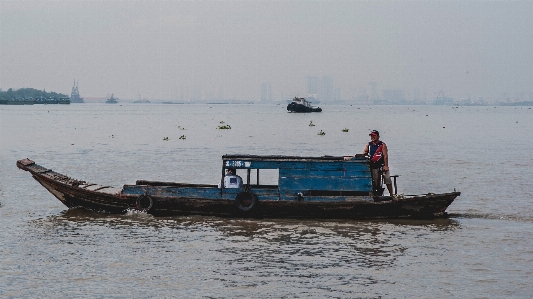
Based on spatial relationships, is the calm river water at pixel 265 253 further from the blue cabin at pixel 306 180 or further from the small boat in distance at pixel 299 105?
the small boat in distance at pixel 299 105

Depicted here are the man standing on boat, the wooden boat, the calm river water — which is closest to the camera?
the calm river water

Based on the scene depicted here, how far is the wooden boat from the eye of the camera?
20.0 m

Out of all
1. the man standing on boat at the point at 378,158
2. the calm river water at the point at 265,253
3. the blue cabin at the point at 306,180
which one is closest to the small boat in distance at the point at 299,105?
the calm river water at the point at 265,253

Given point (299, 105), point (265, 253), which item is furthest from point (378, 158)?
point (299, 105)

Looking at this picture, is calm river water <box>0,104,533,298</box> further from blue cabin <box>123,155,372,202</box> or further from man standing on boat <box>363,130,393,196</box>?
man standing on boat <box>363,130,393,196</box>

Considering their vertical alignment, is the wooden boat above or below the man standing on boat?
below

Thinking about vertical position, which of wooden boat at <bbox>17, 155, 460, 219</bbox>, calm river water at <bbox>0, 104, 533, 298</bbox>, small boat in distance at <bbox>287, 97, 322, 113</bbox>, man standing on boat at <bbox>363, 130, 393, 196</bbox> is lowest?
calm river water at <bbox>0, 104, 533, 298</bbox>

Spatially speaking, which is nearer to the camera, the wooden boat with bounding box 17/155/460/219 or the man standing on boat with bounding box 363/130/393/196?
the wooden boat with bounding box 17/155/460/219

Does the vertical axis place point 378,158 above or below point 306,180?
above

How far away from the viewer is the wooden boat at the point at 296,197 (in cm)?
2005

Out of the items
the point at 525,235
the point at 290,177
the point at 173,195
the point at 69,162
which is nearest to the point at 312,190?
the point at 290,177

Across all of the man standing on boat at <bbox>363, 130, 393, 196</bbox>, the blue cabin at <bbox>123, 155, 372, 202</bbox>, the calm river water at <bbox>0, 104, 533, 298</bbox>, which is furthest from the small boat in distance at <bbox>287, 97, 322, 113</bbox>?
the blue cabin at <bbox>123, 155, 372, 202</bbox>

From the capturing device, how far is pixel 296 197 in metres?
20.3

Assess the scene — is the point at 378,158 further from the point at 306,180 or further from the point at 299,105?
the point at 299,105
